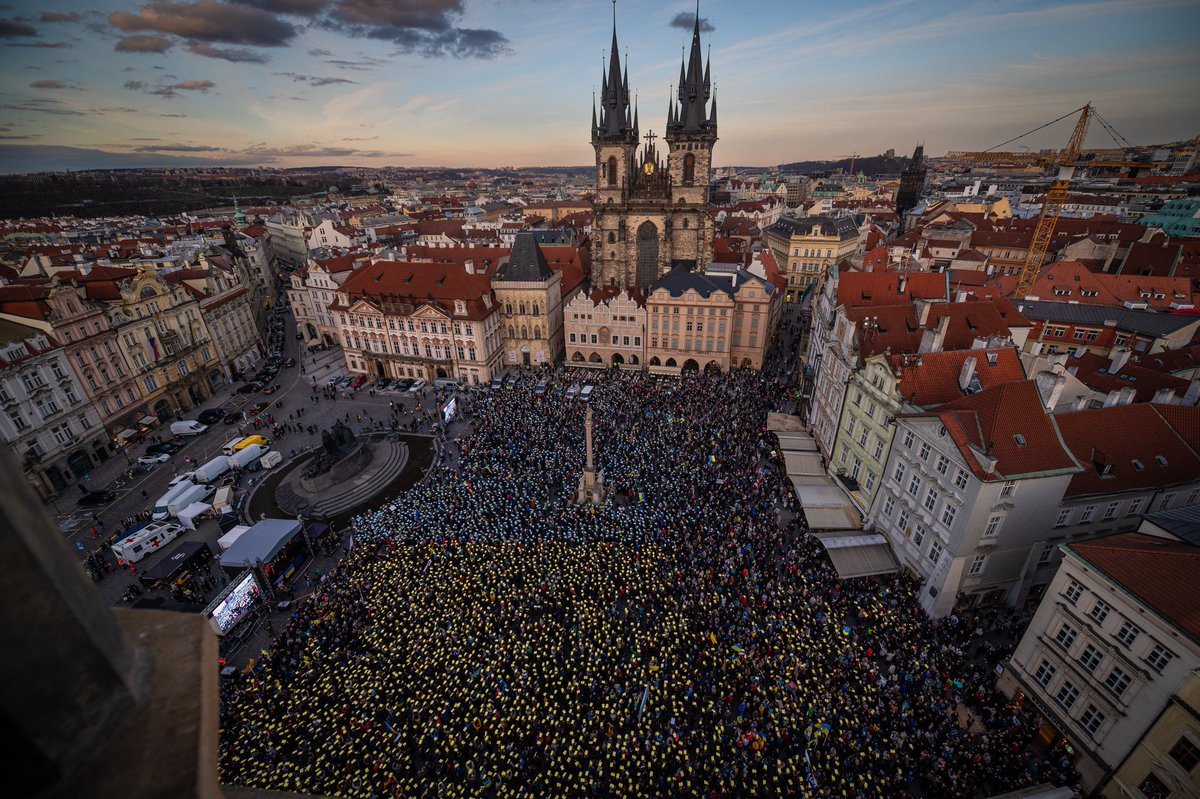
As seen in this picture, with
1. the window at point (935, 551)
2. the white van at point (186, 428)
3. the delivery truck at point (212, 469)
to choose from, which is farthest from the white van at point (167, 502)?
the window at point (935, 551)

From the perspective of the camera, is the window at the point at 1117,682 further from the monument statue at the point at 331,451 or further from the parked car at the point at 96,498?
the parked car at the point at 96,498

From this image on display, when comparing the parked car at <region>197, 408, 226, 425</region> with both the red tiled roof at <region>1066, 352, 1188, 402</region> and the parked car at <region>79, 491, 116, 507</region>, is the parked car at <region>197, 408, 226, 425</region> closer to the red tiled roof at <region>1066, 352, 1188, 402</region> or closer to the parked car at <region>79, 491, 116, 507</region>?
the parked car at <region>79, 491, 116, 507</region>

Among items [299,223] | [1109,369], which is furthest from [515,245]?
[299,223]

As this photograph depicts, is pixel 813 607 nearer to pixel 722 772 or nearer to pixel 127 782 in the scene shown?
pixel 722 772

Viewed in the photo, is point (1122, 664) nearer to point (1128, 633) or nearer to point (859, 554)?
point (1128, 633)

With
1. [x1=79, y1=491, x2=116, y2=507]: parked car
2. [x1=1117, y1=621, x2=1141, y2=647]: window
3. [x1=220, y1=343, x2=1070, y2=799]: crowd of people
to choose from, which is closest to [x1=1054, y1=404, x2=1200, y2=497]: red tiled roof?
[x1=1117, y1=621, x2=1141, y2=647]: window

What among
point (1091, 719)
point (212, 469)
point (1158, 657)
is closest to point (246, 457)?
point (212, 469)

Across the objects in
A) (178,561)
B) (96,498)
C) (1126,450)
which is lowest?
(96,498)
